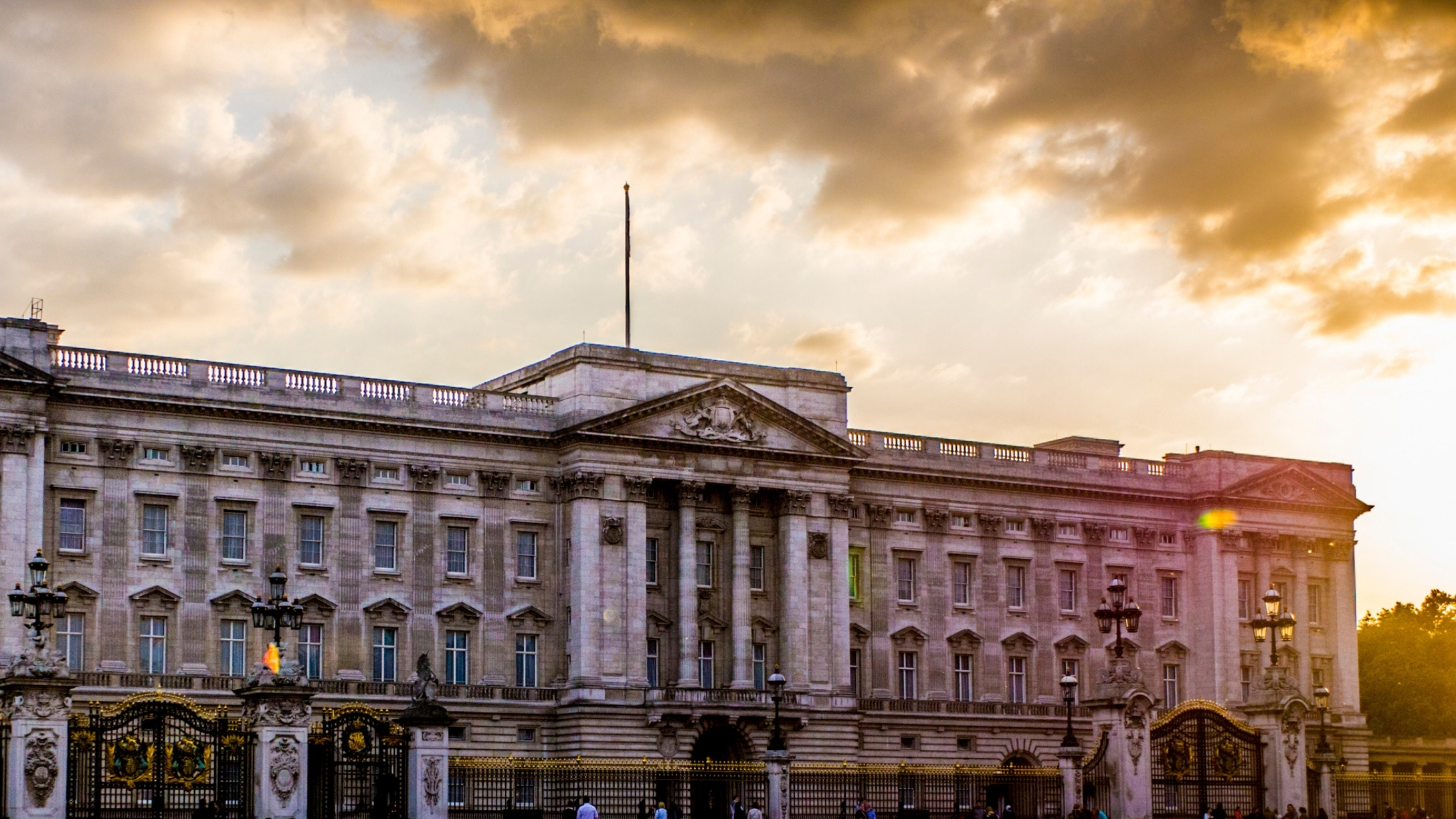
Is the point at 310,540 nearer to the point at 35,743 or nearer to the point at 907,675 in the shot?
the point at 907,675

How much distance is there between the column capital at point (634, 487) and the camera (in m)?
87.6

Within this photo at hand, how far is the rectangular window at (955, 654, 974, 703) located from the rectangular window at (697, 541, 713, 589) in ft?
43.2

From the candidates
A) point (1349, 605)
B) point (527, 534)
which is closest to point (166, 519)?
point (527, 534)

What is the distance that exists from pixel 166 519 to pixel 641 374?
19.8 metres

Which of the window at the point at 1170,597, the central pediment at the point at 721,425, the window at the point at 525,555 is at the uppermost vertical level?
the central pediment at the point at 721,425

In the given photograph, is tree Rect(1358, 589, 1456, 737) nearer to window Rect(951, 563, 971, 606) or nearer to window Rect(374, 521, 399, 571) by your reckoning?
window Rect(951, 563, 971, 606)

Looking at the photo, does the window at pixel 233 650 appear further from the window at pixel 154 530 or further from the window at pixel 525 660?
the window at pixel 525 660

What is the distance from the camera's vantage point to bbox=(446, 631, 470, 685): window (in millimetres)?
85125

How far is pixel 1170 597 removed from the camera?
10294cm

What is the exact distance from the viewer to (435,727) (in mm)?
52000

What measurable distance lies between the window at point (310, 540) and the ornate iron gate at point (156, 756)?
106 ft

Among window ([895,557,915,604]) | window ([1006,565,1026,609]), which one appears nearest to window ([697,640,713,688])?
window ([895,557,915,604])

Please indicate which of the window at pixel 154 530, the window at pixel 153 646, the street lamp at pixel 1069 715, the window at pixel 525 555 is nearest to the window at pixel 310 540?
the window at pixel 154 530

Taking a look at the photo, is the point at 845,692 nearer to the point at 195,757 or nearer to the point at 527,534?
the point at 527,534
